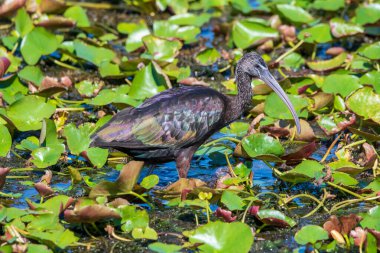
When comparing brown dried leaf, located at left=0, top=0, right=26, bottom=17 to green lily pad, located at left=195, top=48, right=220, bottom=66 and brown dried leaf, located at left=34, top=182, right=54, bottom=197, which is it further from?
brown dried leaf, located at left=34, top=182, right=54, bottom=197

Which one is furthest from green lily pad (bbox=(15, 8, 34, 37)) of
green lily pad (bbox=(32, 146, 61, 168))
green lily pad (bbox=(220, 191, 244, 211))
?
green lily pad (bbox=(220, 191, 244, 211))

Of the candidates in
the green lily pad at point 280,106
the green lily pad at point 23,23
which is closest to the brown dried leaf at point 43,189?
the green lily pad at point 280,106

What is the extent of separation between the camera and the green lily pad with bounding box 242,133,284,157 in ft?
24.2

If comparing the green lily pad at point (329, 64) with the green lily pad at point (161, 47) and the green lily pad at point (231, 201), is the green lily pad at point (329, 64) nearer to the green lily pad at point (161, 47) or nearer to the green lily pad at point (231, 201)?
the green lily pad at point (161, 47)

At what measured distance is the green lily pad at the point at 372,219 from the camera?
6324mm

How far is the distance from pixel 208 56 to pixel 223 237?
4693mm

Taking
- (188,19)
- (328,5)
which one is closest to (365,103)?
(328,5)

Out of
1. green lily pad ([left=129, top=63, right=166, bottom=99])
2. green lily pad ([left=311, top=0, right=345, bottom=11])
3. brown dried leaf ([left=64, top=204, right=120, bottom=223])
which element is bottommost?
green lily pad ([left=311, top=0, right=345, bottom=11])

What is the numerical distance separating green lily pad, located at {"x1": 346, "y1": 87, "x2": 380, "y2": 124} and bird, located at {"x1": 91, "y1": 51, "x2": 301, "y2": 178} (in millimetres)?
550

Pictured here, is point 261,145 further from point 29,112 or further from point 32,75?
point 32,75

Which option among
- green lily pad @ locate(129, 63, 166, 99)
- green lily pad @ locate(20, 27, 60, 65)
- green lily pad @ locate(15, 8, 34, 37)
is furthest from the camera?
green lily pad @ locate(15, 8, 34, 37)

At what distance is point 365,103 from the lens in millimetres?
7945

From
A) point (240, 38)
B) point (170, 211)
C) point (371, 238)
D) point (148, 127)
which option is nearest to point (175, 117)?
point (148, 127)

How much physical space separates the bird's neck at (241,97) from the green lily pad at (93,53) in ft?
7.68
